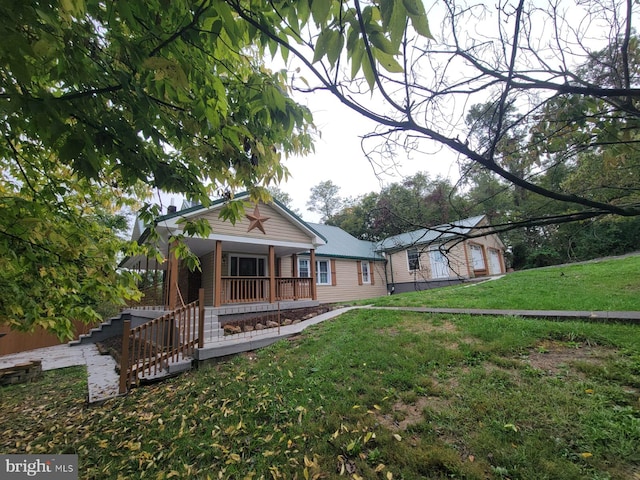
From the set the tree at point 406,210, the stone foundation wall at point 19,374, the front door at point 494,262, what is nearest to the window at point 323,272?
the tree at point 406,210

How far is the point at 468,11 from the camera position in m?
1.87

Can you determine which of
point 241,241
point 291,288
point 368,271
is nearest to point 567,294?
point 291,288

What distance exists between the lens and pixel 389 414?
129 inches

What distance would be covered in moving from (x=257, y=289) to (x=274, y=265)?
213 cm

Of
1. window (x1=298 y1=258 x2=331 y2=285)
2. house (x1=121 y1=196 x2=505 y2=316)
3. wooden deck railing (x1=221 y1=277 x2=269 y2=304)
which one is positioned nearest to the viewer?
house (x1=121 y1=196 x2=505 y2=316)

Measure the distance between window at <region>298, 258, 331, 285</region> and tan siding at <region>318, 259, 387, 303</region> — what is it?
14.8 inches

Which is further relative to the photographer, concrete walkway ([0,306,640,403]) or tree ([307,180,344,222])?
tree ([307,180,344,222])

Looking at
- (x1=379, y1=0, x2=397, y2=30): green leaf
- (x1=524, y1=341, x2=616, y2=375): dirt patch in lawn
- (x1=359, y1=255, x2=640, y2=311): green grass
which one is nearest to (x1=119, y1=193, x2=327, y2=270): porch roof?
(x1=359, y1=255, x2=640, y2=311): green grass

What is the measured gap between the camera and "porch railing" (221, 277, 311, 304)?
387 inches

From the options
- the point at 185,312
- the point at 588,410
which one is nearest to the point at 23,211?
the point at 185,312

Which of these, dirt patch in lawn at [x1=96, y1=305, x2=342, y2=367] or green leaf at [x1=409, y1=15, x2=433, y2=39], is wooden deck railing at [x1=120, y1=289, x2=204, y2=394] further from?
green leaf at [x1=409, y1=15, x2=433, y2=39]

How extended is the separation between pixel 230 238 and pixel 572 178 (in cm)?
979

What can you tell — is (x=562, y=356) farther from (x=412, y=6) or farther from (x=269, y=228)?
(x=269, y=228)
